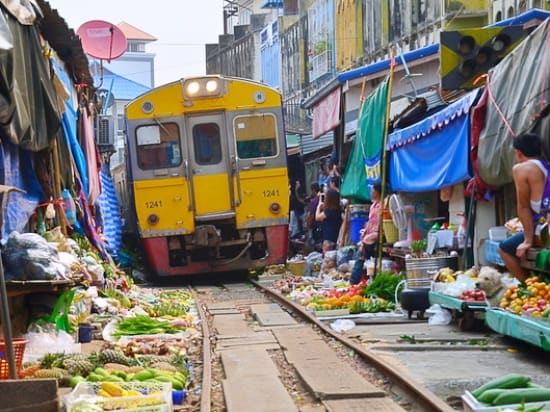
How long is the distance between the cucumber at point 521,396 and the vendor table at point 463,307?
409 cm

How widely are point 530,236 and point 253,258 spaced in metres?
9.50

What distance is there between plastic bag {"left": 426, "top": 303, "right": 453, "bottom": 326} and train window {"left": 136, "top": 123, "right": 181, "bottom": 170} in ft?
23.4

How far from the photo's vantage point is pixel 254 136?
16984mm

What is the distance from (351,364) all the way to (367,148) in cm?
813

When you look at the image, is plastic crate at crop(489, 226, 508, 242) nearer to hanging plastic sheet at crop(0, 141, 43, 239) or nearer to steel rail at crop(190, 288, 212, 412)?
steel rail at crop(190, 288, 212, 412)

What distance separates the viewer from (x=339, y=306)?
478 inches

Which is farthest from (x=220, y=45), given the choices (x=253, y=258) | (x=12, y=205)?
(x=12, y=205)

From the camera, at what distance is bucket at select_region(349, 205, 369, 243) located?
17.3 m

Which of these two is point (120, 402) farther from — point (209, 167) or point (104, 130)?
point (104, 130)

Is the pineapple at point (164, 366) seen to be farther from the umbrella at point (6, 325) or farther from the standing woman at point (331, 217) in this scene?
the standing woman at point (331, 217)

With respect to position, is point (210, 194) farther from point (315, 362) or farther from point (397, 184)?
point (315, 362)

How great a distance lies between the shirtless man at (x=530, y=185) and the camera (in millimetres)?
8516

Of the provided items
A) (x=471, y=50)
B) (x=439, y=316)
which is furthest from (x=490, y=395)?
(x=471, y=50)

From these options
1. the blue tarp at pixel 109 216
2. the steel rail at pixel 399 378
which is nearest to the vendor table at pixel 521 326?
the steel rail at pixel 399 378
